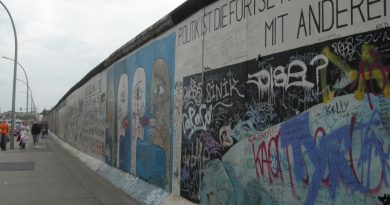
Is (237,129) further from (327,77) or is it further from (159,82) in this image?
(159,82)

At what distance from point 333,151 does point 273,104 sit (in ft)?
3.67

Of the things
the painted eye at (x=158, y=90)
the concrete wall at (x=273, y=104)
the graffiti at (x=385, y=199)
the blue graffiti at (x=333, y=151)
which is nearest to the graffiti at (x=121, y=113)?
the concrete wall at (x=273, y=104)

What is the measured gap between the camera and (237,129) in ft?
20.1

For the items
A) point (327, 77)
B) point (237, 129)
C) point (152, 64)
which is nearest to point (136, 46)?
point (152, 64)

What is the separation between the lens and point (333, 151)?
14.2ft

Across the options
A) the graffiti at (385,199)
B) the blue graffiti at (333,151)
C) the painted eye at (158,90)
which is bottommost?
the graffiti at (385,199)

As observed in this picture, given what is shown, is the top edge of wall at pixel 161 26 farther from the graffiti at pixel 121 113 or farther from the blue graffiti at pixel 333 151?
the blue graffiti at pixel 333 151

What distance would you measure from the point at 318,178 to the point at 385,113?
3.43 feet

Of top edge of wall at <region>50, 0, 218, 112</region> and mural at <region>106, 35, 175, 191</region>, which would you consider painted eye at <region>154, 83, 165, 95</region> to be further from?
top edge of wall at <region>50, 0, 218, 112</region>

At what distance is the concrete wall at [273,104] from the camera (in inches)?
156

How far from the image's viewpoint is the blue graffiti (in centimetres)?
388

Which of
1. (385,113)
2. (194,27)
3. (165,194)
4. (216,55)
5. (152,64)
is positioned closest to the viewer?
(385,113)

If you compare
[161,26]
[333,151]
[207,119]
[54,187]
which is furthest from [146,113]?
[333,151]

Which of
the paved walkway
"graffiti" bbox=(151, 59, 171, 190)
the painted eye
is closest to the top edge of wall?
"graffiti" bbox=(151, 59, 171, 190)
